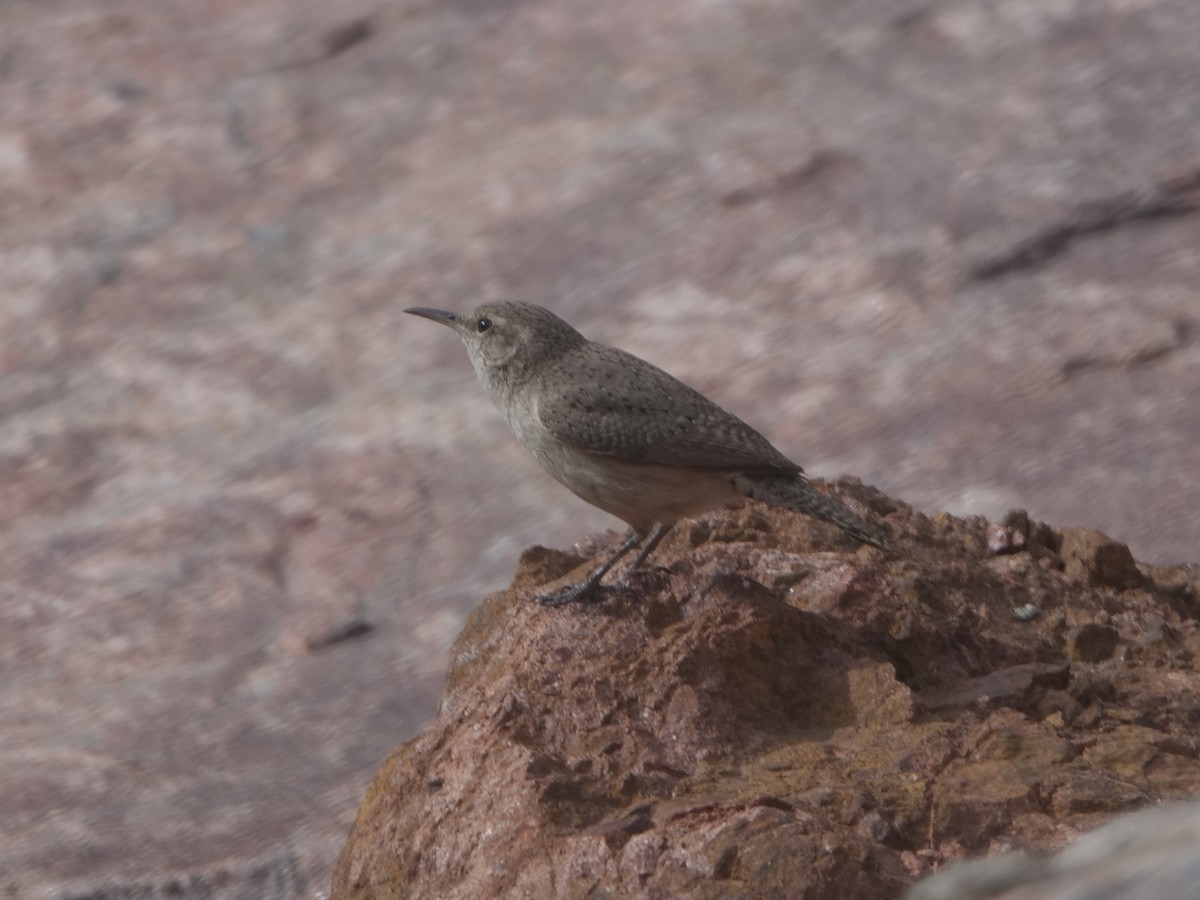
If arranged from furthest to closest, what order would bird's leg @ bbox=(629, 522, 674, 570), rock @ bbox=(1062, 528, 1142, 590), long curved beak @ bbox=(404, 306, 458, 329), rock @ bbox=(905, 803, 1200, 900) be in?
long curved beak @ bbox=(404, 306, 458, 329), rock @ bbox=(1062, 528, 1142, 590), bird's leg @ bbox=(629, 522, 674, 570), rock @ bbox=(905, 803, 1200, 900)

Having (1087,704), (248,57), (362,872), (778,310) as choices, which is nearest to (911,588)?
(1087,704)

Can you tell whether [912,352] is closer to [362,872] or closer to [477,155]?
[477,155]

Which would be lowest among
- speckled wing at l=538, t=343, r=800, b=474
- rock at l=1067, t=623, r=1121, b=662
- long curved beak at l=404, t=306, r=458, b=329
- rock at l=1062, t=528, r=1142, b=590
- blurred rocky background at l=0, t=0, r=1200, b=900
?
blurred rocky background at l=0, t=0, r=1200, b=900

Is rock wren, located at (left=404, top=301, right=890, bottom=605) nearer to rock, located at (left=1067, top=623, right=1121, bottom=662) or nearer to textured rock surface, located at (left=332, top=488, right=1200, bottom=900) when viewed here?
textured rock surface, located at (left=332, top=488, right=1200, bottom=900)

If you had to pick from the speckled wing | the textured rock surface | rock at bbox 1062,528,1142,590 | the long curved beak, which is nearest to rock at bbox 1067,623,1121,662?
the textured rock surface

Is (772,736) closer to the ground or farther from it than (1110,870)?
closer to the ground

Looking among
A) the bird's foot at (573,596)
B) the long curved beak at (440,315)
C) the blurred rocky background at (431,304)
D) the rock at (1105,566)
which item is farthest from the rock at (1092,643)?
the blurred rocky background at (431,304)

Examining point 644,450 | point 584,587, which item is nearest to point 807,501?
point 644,450

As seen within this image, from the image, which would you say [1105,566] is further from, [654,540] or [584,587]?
[584,587]
